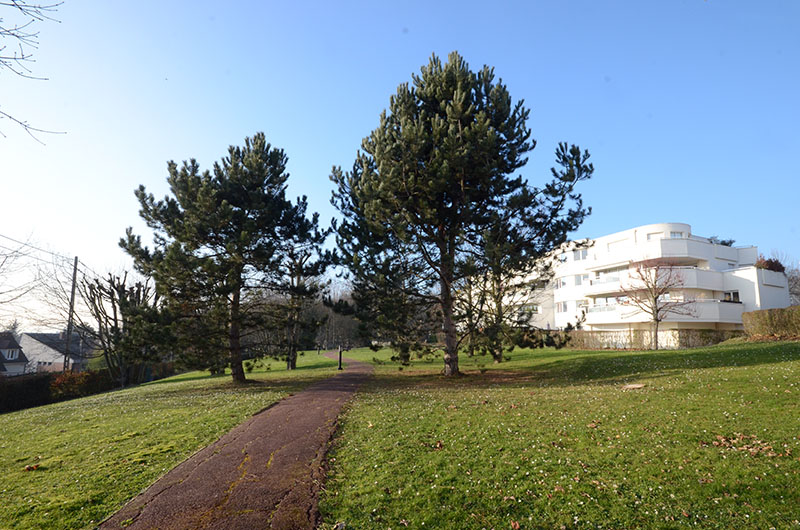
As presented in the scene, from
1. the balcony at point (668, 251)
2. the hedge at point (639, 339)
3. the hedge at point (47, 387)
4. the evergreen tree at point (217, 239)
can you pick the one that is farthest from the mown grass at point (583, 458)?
the balcony at point (668, 251)

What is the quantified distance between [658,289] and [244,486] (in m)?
36.1

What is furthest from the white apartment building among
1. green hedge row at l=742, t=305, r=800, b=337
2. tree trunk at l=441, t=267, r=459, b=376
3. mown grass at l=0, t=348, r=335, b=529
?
mown grass at l=0, t=348, r=335, b=529

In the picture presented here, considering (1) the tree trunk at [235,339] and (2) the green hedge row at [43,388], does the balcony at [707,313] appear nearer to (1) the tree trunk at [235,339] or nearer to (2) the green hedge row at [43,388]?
(1) the tree trunk at [235,339]

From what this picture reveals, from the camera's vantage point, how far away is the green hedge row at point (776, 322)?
2100 centimetres

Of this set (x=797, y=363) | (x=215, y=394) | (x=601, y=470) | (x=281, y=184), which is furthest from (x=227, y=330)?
(x=797, y=363)

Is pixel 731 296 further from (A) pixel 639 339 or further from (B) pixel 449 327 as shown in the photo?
(B) pixel 449 327

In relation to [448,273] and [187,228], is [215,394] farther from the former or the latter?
[448,273]

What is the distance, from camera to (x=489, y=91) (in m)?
18.2

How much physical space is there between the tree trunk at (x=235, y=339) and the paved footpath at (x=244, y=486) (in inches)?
413

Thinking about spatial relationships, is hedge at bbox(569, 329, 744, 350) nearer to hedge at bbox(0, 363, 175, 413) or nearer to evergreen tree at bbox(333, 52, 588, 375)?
evergreen tree at bbox(333, 52, 588, 375)

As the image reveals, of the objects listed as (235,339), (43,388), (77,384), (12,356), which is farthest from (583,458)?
(12,356)

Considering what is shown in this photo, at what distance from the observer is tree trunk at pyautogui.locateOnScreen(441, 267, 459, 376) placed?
18.5 meters

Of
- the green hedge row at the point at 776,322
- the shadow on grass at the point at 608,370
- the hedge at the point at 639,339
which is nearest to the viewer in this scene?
the shadow on grass at the point at 608,370

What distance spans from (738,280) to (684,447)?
41.3m
